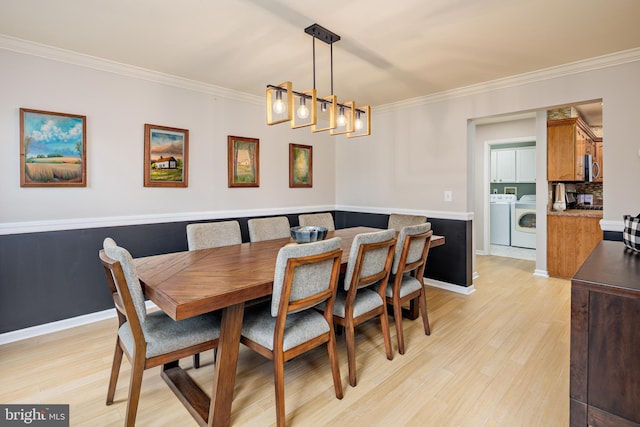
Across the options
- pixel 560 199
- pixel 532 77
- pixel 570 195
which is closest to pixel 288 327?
pixel 532 77

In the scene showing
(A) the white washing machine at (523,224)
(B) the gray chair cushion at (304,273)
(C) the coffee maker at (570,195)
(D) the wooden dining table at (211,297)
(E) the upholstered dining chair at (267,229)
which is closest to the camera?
(D) the wooden dining table at (211,297)

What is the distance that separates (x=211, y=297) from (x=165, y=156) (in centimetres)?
245

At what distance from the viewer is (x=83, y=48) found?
2.79 metres

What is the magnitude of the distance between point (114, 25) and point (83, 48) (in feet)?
2.05

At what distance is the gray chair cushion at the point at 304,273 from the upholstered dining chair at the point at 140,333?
0.45m

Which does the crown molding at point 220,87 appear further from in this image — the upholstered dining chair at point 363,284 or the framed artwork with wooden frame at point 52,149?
the upholstered dining chair at point 363,284

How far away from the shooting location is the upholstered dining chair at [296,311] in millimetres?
1683

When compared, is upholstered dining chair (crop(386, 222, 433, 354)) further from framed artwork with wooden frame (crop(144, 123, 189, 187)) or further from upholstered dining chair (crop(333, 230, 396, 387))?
framed artwork with wooden frame (crop(144, 123, 189, 187))

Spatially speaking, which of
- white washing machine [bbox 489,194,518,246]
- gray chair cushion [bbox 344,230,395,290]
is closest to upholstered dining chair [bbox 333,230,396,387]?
gray chair cushion [bbox 344,230,395,290]

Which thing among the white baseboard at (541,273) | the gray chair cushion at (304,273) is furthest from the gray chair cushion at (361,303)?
the white baseboard at (541,273)

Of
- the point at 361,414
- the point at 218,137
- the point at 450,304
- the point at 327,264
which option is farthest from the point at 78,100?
the point at 450,304

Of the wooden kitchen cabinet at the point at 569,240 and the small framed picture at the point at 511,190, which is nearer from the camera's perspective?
→ the wooden kitchen cabinet at the point at 569,240

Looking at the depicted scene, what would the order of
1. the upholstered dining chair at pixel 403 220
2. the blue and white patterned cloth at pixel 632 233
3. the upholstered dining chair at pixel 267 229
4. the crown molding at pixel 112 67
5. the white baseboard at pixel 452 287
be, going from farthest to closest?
the white baseboard at pixel 452 287
the upholstered dining chair at pixel 403 220
the upholstered dining chair at pixel 267 229
the crown molding at pixel 112 67
the blue and white patterned cloth at pixel 632 233

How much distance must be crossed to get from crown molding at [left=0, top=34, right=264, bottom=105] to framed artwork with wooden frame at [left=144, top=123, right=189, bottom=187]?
19.0 inches
